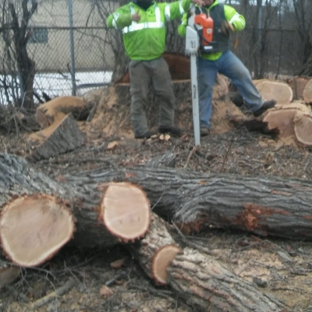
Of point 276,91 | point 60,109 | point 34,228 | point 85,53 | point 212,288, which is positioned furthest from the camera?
point 85,53

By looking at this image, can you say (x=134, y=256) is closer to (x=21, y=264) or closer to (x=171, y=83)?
(x=21, y=264)

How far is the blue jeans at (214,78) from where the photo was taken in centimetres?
664

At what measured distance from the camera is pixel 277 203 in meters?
4.02

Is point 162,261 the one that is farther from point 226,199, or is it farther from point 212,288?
point 226,199

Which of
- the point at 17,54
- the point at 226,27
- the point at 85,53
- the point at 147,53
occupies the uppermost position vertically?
the point at 226,27

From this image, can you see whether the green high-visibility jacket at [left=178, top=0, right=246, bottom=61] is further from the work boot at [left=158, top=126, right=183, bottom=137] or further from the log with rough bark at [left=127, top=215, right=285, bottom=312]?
the log with rough bark at [left=127, top=215, right=285, bottom=312]

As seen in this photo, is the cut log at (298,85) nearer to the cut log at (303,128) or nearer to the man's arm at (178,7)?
the cut log at (303,128)

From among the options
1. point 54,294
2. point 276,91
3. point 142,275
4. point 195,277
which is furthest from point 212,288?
point 276,91

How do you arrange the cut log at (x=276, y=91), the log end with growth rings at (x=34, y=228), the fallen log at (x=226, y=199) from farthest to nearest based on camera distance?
the cut log at (x=276, y=91) < the fallen log at (x=226, y=199) < the log end with growth rings at (x=34, y=228)

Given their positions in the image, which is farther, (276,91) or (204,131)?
(276,91)

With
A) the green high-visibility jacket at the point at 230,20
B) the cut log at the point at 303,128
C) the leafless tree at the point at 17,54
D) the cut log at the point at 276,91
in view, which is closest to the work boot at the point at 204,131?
the cut log at the point at 303,128

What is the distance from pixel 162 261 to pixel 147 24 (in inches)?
142

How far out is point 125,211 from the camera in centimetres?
353

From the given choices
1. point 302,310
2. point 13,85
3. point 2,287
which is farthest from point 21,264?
point 13,85
